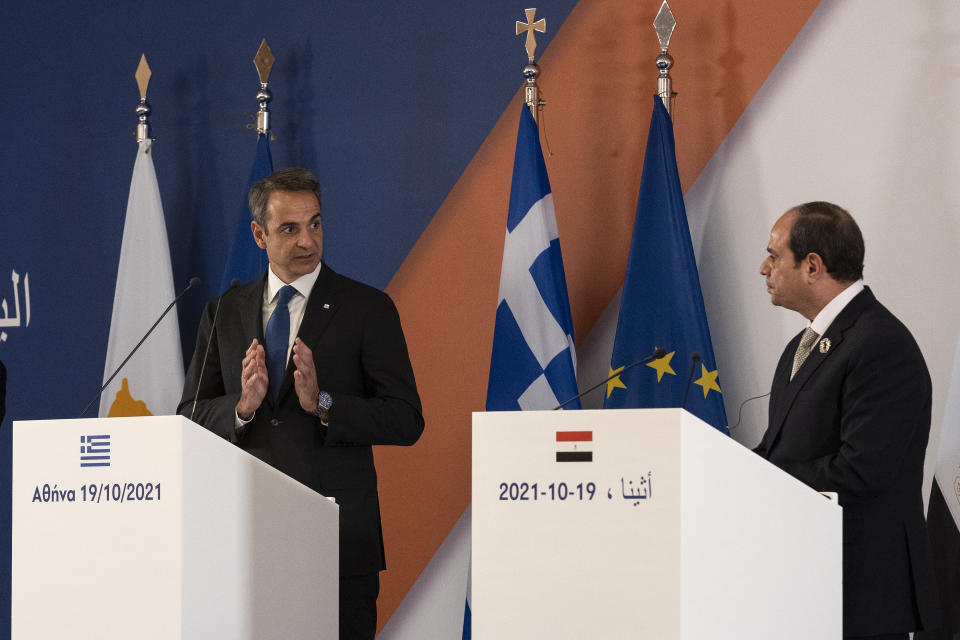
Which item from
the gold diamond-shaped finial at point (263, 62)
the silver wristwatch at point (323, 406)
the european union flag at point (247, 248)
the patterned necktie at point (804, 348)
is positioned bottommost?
the silver wristwatch at point (323, 406)

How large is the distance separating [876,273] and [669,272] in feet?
2.18

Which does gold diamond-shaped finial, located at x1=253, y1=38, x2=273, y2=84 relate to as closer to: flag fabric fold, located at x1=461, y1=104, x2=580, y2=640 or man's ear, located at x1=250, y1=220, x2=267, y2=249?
flag fabric fold, located at x1=461, y1=104, x2=580, y2=640

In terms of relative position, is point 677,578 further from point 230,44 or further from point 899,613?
point 230,44

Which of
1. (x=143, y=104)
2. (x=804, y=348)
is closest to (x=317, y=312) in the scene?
(x=804, y=348)

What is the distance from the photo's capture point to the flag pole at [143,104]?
470 cm

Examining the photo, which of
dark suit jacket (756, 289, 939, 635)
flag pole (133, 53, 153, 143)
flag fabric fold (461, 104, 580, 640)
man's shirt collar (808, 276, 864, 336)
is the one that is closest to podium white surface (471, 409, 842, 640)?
dark suit jacket (756, 289, 939, 635)

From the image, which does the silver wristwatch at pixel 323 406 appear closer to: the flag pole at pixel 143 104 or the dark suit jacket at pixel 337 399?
the dark suit jacket at pixel 337 399

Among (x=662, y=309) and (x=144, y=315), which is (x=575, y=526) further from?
(x=144, y=315)

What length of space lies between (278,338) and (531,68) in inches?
57.0

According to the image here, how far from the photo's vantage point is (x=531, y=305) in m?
4.04

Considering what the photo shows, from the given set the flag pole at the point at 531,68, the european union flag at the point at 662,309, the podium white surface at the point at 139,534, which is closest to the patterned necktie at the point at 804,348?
Answer: the european union flag at the point at 662,309

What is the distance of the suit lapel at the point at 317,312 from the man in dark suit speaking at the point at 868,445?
1.26 m

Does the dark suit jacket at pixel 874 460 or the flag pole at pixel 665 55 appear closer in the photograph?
the dark suit jacket at pixel 874 460

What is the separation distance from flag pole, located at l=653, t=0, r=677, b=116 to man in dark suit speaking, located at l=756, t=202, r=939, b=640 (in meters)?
1.27
